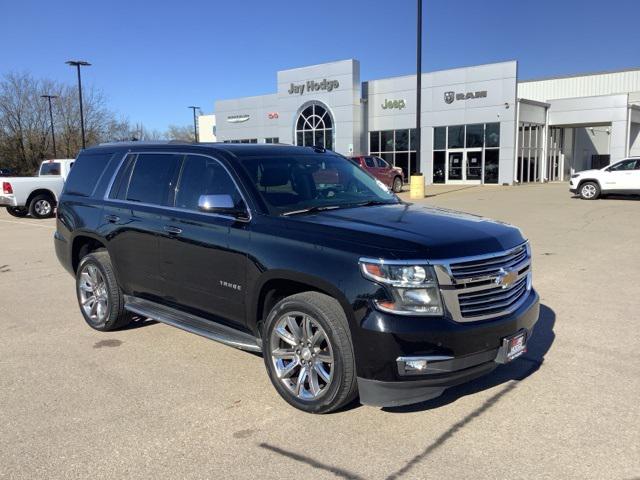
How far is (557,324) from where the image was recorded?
18.9 ft

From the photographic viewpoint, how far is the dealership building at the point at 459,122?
3381 cm

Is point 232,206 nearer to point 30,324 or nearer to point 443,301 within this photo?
point 443,301

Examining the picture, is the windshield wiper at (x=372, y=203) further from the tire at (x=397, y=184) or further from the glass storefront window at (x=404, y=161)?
the glass storefront window at (x=404, y=161)

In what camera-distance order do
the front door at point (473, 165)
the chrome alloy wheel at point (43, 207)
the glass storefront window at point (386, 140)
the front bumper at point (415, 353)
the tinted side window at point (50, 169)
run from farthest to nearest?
1. the glass storefront window at point (386, 140)
2. the front door at point (473, 165)
3. the tinted side window at point (50, 169)
4. the chrome alloy wheel at point (43, 207)
5. the front bumper at point (415, 353)

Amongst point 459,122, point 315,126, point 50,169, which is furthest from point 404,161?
point 50,169

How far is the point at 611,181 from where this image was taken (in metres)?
21.7

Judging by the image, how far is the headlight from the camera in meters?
3.42

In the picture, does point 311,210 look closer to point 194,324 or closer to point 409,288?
point 409,288

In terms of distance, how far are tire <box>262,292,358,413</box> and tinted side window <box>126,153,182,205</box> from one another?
1.73 metres

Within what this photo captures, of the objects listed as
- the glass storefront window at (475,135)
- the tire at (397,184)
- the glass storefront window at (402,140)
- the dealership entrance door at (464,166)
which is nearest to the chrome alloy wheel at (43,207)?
the tire at (397,184)

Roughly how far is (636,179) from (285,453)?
71.3ft

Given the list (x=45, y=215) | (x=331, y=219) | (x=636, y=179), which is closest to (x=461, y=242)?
(x=331, y=219)

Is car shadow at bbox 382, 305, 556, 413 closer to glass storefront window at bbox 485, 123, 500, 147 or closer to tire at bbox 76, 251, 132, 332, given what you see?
tire at bbox 76, 251, 132, 332

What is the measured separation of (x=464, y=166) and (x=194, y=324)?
32.8 m
